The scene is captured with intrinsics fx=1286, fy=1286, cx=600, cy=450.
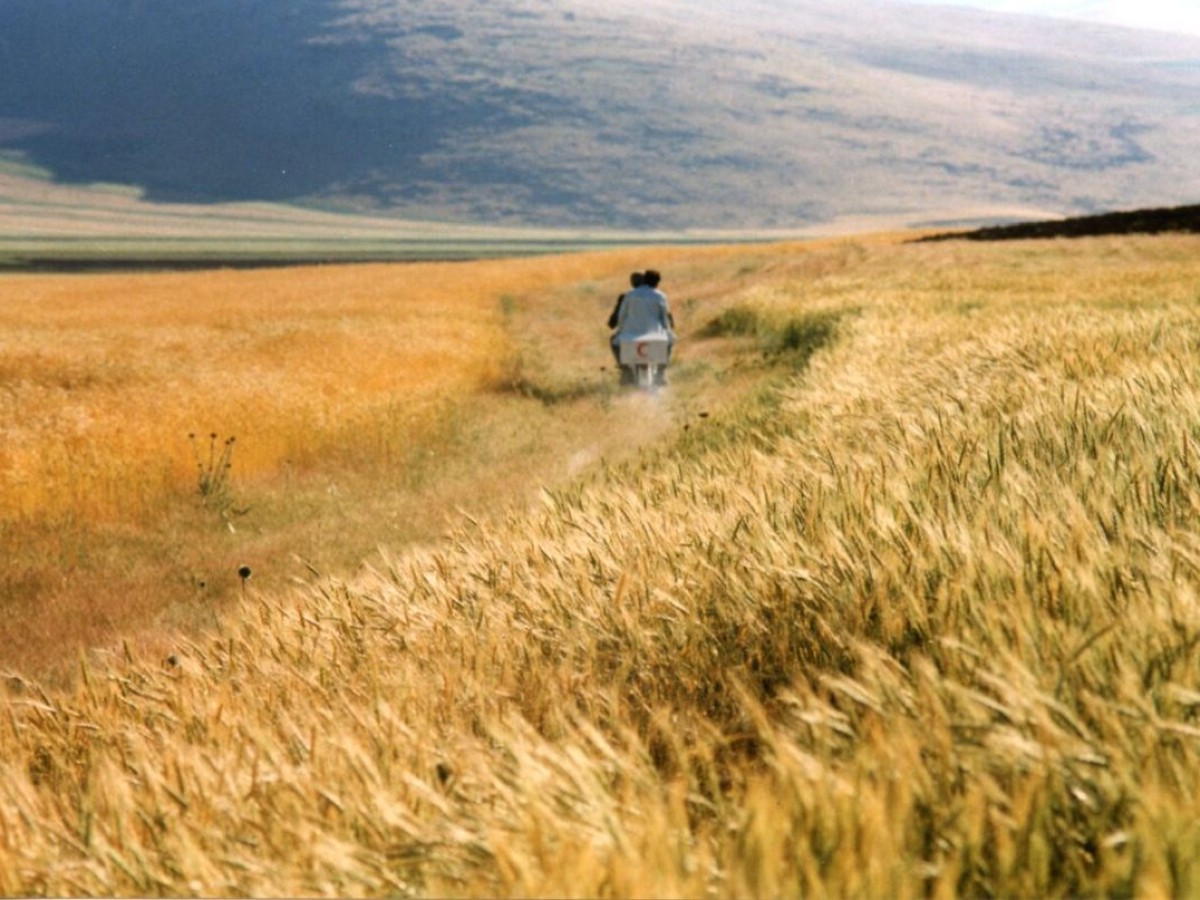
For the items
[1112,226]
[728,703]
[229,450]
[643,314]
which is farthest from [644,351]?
[1112,226]

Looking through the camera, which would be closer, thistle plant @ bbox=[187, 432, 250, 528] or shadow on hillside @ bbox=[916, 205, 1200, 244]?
thistle plant @ bbox=[187, 432, 250, 528]

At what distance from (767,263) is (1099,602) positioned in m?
49.9

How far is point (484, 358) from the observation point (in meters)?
23.6

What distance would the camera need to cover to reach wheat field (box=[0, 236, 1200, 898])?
195 cm

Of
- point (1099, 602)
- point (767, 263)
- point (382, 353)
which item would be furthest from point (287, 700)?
point (767, 263)

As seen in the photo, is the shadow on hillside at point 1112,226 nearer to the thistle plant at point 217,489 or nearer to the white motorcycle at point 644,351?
the white motorcycle at point 644,351

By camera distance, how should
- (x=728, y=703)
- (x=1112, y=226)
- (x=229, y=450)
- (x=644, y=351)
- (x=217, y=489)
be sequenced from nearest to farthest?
1. (x=728, y=703)
2. (x=217, y=489)
3. (x=229, y=450)
4. (x=644, y=351)
5. (x=1112, y=226)

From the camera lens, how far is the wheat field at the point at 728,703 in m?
1.95

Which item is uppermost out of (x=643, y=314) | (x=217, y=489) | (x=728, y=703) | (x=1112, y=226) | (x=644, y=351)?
(x=728, y=703)

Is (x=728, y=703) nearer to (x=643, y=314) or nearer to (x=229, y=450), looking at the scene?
(x=229, y=450)

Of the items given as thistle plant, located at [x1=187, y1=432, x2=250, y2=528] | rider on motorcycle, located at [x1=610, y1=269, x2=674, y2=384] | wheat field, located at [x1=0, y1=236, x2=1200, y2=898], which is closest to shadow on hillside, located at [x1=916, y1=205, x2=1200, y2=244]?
rider on motorcycle, located at [x1=610, y1=269, x2=674, y2=384]

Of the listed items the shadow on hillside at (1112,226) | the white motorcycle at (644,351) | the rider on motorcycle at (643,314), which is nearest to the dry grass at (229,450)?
the white motorcycle at (644,351)

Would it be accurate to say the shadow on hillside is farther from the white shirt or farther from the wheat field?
the wheat field

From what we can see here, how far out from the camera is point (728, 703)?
10.4 feet
